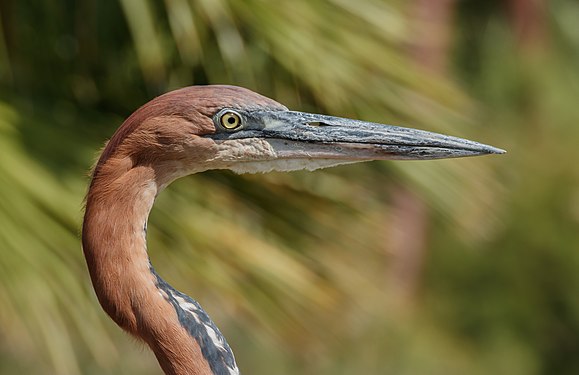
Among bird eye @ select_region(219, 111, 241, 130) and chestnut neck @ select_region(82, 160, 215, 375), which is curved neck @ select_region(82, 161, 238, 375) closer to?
chestnut neck @ select_region(82, 160, 215, 375)

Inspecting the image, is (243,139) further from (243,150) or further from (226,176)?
(226,176)

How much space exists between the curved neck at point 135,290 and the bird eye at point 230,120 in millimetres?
265

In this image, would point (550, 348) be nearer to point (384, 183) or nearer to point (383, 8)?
point (384, 183)

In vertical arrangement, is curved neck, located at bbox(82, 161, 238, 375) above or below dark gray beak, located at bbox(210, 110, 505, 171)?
below

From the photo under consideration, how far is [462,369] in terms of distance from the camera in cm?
830

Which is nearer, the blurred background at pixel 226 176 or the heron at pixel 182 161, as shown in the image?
the heron at pixel 182 161

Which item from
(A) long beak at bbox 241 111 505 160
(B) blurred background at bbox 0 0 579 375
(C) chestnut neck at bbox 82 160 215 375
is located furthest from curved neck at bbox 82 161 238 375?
(B) blurred background at bbox 0 0 579 375

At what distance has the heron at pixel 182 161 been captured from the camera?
7.79 feet

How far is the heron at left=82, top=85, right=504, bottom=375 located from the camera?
7.79ft

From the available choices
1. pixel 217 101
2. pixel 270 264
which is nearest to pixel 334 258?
pixel 270 264

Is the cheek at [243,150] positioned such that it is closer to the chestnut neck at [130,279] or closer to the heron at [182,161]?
the heron at [182,161]

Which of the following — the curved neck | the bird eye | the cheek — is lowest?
the curved neck

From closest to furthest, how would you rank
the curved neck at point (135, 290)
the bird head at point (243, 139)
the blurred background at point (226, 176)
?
1. the curved neck at point (135, 290)
2. the bird head at point (243, 139)
3. the blurred background at point (226, 176)

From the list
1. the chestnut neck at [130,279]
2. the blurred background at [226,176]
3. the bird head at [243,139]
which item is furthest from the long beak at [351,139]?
the blurred background at [226,176]
